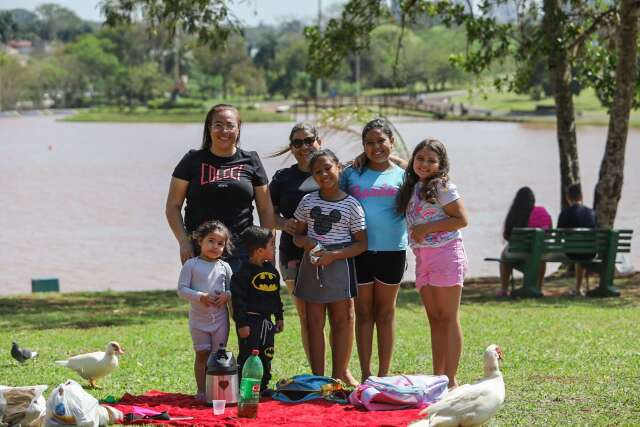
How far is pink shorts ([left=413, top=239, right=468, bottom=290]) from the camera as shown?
7.49 m

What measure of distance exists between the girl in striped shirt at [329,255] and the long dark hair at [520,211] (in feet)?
21.2

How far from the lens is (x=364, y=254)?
7.65 meters

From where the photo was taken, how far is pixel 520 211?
1380 cm

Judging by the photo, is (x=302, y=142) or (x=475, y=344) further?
(x=475, y=344)

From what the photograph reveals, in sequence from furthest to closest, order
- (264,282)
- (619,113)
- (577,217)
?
(619,113)
(577,217)
(264,282)

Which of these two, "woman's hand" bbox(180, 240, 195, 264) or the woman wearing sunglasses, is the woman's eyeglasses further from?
"woman's hand" bbox(180, 240, 195, 264)

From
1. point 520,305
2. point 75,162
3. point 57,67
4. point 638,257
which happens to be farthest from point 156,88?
point 520,305

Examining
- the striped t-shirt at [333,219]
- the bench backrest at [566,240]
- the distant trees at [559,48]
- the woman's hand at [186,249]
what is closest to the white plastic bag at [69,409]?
the woman's hand at [186,249]

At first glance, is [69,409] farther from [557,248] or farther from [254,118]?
[254,118]

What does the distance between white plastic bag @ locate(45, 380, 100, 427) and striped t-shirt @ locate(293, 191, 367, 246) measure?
1.98 meters

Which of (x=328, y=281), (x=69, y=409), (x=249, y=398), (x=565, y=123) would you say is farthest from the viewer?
(x=565, y=123)

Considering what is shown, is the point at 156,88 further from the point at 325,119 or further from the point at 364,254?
the point at 364,254

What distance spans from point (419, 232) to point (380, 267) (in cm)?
39

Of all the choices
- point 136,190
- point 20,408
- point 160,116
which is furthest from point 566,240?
point 160,116
